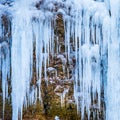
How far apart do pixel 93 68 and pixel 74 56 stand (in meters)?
0.52

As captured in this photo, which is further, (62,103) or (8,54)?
(62,103)

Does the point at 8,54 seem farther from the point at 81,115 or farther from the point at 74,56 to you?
the point at 81,115

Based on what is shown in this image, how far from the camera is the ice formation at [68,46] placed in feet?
22.2

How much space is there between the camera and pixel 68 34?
23.8 ft

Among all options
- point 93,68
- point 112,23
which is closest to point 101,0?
point 112,23

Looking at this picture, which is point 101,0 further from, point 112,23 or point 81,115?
point 81,115

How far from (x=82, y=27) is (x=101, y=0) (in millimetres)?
693

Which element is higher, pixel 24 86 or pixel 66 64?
pixel 66 64

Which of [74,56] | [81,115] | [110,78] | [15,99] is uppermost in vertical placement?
[74,56]

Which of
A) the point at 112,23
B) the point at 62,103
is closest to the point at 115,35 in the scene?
the point at 112,23

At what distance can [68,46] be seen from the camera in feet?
24.5

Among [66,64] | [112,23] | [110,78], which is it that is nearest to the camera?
[112,23]

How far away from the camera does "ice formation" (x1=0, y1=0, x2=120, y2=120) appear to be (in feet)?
22.2

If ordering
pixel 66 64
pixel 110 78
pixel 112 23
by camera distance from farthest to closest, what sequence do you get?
pixel 66 64 → pixel 110 78 → pixel 112 23
